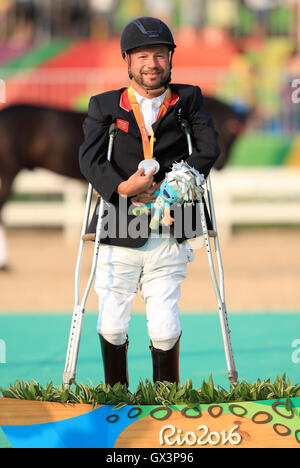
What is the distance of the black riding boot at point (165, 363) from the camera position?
12.8 feet

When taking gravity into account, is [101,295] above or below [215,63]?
below

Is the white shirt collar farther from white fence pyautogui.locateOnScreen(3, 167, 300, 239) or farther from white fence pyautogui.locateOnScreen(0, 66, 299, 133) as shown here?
white fence pyautogui.locateOnScreen(3, 167, 300, 239)

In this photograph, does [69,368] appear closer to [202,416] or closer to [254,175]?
[202,416]

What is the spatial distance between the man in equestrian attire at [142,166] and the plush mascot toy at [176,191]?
0.09 metres

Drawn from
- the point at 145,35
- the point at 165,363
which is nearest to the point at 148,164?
the point at 145,35

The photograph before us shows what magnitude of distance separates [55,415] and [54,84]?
12.6 m

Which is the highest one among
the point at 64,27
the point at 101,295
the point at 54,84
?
the point at 64,27

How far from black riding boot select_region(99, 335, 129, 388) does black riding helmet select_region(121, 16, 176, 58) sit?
1.43 m

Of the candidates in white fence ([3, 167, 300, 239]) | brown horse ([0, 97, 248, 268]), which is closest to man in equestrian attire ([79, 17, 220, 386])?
brown horse ([0, 97, 248, 268])

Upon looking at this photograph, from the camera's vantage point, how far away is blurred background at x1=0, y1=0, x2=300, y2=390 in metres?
9.67

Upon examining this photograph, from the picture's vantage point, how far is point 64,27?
19.7 m

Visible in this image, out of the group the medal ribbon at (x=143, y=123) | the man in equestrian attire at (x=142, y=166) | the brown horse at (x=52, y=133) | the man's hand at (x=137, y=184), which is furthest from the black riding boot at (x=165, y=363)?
the brown horse at (x=52, y=133)

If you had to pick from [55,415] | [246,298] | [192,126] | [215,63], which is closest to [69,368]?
[55,415]
